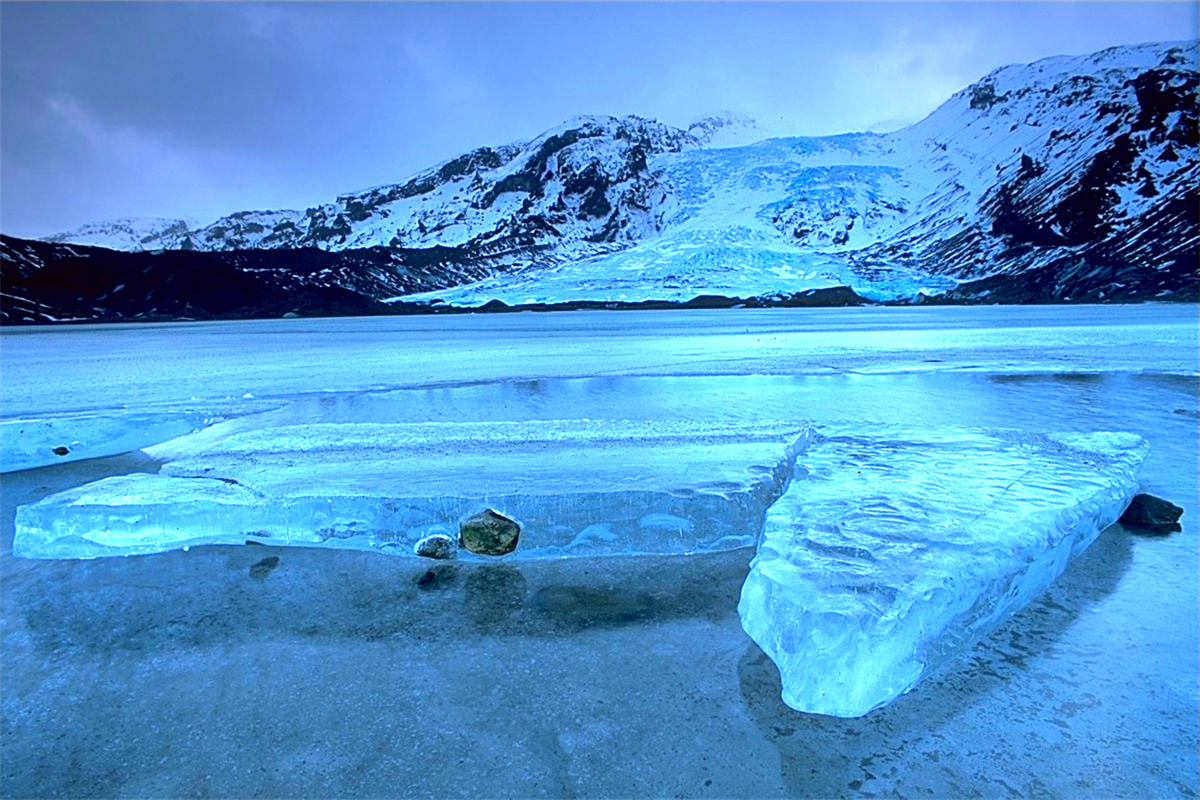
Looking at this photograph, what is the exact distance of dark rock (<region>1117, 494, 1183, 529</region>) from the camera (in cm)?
356

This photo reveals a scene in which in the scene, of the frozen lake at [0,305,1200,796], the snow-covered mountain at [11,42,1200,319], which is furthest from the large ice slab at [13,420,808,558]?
the snow-covered mountain at [11,42,1200,319]

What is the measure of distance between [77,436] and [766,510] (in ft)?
19.6

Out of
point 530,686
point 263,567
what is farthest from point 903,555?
point 263,567

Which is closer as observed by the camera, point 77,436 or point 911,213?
point 77,436

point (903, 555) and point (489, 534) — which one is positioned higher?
point (903, 555)

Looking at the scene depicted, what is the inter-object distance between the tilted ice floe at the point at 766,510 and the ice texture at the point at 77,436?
4.10 ft

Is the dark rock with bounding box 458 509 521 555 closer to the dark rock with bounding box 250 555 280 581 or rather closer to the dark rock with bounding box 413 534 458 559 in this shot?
the dark rock with bounding box 413 534 458 559

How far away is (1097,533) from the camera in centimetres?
338

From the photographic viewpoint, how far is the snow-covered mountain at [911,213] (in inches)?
2867

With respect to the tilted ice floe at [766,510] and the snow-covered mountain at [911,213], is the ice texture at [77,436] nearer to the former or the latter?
the tilted ice floe at [766,510]

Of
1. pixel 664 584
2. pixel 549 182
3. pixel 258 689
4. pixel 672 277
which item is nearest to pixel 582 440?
pixel 664 584

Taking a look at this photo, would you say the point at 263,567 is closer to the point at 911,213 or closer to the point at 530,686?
the point at 530,686

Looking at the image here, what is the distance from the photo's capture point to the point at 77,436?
19.7 ft

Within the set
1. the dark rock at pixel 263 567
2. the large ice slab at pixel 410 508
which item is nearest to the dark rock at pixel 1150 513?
the large ice slab at pixel 410 508
